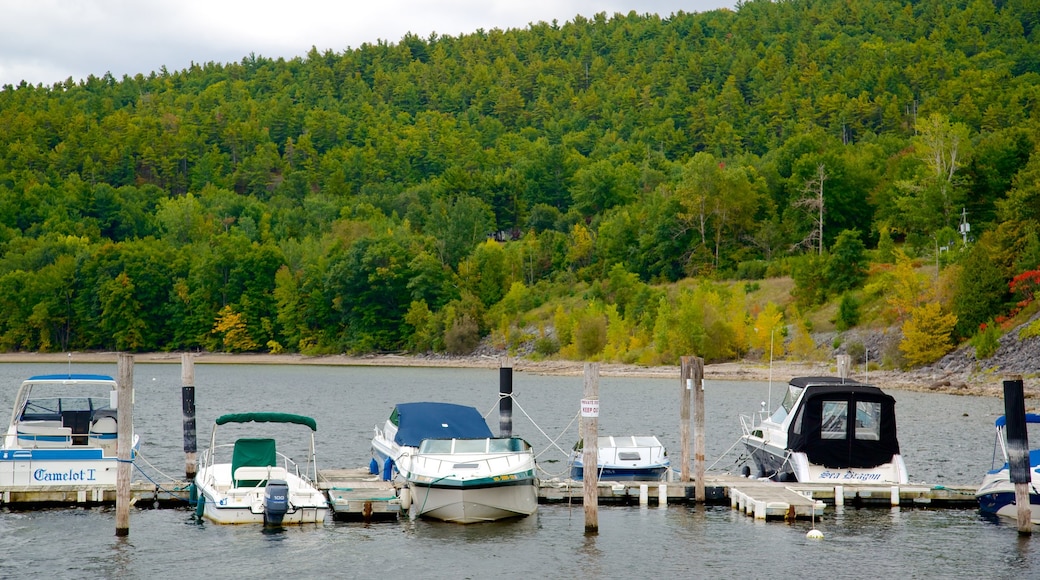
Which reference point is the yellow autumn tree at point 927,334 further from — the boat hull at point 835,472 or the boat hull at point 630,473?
the boat hull at point 630,473

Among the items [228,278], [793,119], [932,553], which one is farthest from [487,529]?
[793,119]

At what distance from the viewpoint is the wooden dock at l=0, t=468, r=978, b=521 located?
2883 cm

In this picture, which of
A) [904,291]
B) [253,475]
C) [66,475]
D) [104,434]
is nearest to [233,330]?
[904,291]

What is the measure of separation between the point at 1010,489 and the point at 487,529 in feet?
44.8

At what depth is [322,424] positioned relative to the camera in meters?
58.6

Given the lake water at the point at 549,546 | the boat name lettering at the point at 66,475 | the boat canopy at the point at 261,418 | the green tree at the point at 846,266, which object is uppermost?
the green tree at the point at 846,266

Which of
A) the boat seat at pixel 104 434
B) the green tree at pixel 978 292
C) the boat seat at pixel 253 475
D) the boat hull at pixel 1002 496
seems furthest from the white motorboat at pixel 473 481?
the green tree at pixel 978 292

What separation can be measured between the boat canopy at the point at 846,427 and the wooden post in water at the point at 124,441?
18.3 meters

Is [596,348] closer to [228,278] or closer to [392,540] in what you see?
[228,278]

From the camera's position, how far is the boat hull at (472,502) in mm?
28156

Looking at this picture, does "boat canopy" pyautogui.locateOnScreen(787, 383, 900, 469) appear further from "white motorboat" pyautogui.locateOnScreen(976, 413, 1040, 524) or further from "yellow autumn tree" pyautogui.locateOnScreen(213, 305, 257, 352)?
"yellow autumn tree" pyautogui.locateOnScreen(213, 305, 257, 352)

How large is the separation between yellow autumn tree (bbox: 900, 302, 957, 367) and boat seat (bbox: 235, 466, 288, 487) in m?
65.0

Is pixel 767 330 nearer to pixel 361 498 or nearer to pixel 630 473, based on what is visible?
pixel 630 473

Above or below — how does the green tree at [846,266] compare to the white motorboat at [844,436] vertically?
above
